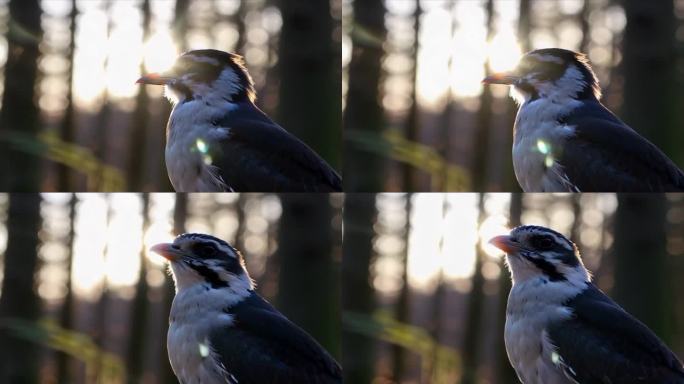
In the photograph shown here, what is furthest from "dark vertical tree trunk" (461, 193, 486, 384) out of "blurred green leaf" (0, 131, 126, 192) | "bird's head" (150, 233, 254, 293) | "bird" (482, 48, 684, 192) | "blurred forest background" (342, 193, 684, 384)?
"blurred green leaf" (0, 131, 126, 192)

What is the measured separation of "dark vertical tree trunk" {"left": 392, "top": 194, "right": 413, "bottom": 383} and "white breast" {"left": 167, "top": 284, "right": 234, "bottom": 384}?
0.49 meters

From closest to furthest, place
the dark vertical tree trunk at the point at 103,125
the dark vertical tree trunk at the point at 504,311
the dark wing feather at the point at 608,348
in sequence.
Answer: the dark wing feather at the point at 608,348 < the dark vertical tree trunk at the point at 504,311 < the dark vertical tree trunk at the point at 103,125

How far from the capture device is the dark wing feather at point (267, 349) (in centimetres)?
277

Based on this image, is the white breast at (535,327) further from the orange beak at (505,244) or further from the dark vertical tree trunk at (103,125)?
the dark vertical tree trunk at (103,125)

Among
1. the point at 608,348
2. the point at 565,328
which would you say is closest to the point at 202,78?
the point at 565,328

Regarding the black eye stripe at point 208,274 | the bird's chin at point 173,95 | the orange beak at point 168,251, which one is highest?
the bird's chin at point 173,95

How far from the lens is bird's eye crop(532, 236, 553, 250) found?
2.79 metres

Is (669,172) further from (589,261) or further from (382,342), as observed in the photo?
(382,342)

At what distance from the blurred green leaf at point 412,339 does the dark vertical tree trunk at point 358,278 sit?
0.07ft

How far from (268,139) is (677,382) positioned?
4.03ft

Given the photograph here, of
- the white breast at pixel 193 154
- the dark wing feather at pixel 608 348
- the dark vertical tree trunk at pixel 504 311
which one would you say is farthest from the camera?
the dark vertical tree trunk at pixel 504 311

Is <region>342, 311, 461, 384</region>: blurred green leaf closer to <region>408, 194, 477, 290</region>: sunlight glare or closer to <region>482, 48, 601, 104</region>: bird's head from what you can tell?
<region>408, 194, 477, 290</region>: sunlight glare

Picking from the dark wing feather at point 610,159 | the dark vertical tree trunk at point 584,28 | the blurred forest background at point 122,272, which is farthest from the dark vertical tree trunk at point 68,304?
the dark vertical tree trunk at point 584,28

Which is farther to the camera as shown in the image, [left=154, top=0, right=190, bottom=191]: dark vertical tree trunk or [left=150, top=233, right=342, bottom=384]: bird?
[left=154, top=0, right=190, bottom=191]: dark vertical tree trunk
